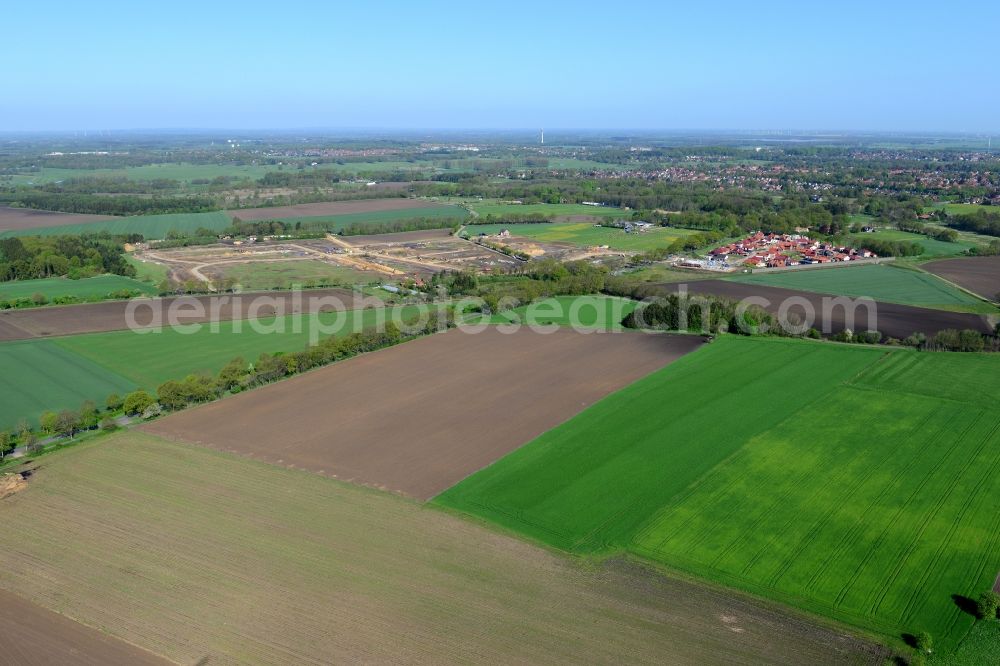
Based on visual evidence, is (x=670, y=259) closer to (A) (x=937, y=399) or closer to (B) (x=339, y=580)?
(A) (x=937, y=399)

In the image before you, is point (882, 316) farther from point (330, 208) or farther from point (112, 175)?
point (112, 175)

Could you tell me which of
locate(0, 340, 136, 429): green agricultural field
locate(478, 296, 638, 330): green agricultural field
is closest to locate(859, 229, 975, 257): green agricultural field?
locate(478, 296, 638, 330): green agricultural field

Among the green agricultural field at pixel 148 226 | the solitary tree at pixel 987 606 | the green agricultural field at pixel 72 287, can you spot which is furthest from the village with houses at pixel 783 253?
the green agricultural field at pixel 148 226

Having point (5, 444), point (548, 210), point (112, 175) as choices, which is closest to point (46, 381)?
point (5, 444)

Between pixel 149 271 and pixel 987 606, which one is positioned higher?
pixel 149 271

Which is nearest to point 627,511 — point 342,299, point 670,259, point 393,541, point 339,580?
point 393,541
